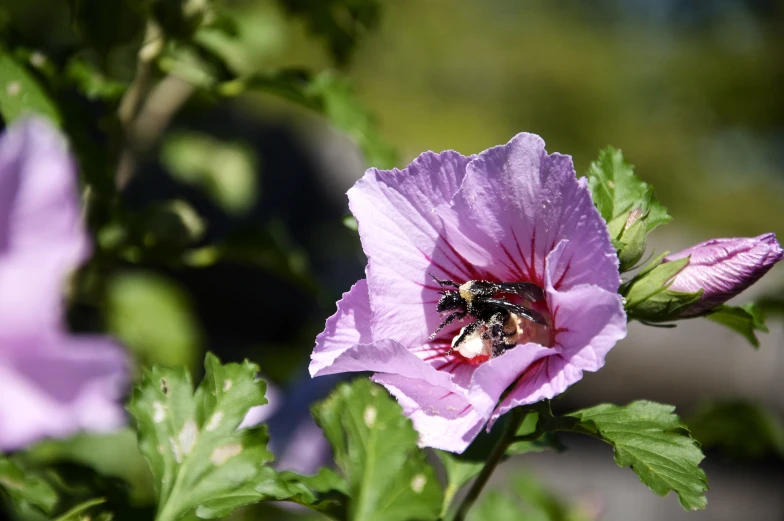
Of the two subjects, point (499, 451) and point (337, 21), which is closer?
point (499, 451)

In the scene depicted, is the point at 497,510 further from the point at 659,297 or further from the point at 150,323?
the point at 150,323

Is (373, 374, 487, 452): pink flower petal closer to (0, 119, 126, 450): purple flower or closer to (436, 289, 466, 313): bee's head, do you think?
(436, 289, 466, 313): bee's head

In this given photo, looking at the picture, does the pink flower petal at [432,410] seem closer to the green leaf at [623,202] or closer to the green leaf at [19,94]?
the green leaf at [623,202]

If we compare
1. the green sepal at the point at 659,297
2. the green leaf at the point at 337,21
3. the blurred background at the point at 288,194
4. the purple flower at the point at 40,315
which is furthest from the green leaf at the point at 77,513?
the green leaf at the point at 337,21

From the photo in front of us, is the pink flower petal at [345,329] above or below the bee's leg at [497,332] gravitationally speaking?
above

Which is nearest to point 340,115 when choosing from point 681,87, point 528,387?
point 528,387

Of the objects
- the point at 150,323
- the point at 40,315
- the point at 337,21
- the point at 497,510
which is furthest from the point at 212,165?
the point at 40,315

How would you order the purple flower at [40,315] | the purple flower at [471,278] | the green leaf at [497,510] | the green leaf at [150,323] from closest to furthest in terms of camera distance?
the purple flower at [40,315] → the purple flower at [471,278] → the green leaf at [497,510] → the green leaf at [150,323]
